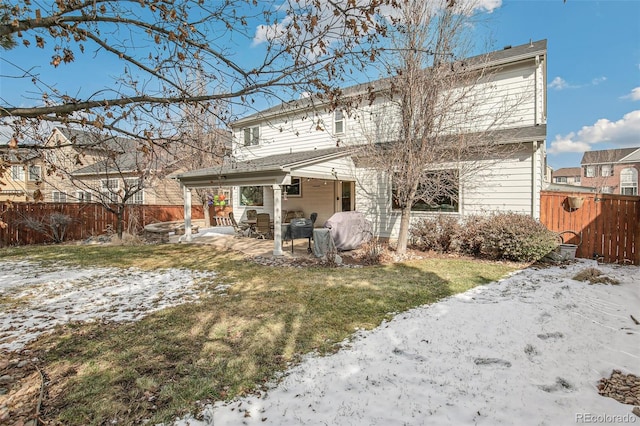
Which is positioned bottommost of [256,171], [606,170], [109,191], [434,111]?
[109,191]

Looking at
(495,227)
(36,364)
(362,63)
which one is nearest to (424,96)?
(495,227)

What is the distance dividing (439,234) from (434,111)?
3804mm

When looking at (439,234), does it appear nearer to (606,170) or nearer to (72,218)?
(72,218)

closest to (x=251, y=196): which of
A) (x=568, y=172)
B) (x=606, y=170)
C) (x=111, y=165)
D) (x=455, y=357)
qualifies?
(x=111, y=165)

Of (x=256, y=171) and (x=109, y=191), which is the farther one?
(x=109, y=191)

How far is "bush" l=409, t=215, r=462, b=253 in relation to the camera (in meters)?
9.64

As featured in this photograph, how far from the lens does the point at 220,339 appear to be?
4.02m

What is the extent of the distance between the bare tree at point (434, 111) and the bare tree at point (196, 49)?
4.94 metres

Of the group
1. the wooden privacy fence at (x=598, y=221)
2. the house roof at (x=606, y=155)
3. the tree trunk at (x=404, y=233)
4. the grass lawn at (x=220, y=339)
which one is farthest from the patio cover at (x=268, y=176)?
the house roof at (x=606, y=155)

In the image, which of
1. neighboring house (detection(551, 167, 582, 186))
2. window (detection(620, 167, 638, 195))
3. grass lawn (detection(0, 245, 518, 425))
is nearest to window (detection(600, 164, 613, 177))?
window (detection(620, 167, 638, 195))

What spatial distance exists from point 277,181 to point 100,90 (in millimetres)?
6349

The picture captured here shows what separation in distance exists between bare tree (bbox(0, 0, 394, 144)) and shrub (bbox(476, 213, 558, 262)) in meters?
6.76

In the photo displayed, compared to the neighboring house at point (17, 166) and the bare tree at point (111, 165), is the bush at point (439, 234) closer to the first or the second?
the bare tree at point (111, 165)

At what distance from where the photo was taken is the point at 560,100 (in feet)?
47.1
